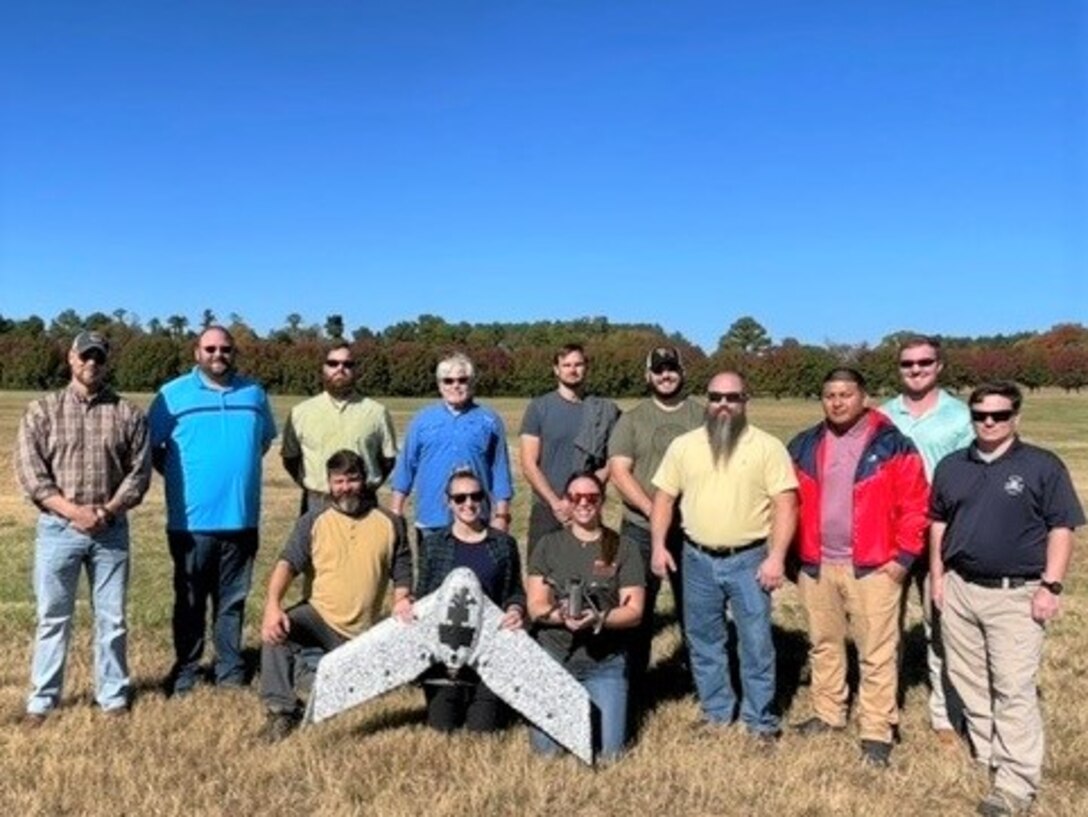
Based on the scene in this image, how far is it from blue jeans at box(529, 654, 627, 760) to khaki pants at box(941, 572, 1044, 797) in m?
1.85

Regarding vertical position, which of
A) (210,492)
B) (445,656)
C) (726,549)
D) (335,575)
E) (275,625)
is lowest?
(445,656)

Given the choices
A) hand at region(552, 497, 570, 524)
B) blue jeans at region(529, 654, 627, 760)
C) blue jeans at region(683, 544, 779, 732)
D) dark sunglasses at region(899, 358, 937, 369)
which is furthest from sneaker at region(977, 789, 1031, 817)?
hand at region(552, 497, 570, 524)

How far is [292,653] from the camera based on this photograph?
6.51 m

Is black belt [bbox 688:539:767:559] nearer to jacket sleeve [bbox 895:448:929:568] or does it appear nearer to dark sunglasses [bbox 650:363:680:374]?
jacket sleeve [bbox 895:448:929:568]

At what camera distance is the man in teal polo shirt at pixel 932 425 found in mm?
6410

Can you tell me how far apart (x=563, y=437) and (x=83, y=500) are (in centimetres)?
301

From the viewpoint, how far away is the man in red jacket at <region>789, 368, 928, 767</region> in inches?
237

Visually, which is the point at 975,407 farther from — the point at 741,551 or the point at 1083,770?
the point at 1083,770

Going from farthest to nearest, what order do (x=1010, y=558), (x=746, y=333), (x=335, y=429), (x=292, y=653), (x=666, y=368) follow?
1. (x=746, y=333)
2. (x=335, y=429)
3. (x=666, y=368)
4. (x=292, y=653)
5. (x=1010, y=558)

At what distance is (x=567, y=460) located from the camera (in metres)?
7.30

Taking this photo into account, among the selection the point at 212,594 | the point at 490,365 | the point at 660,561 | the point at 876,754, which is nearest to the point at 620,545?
the point at 660,561

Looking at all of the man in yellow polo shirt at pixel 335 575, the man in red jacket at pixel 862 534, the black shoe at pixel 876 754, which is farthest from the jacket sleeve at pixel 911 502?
the man in yellow polo shirt at pixel 335 575

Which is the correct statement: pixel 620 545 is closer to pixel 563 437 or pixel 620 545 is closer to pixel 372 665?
pixel 563 437

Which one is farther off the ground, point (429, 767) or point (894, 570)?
point (894, 570)
